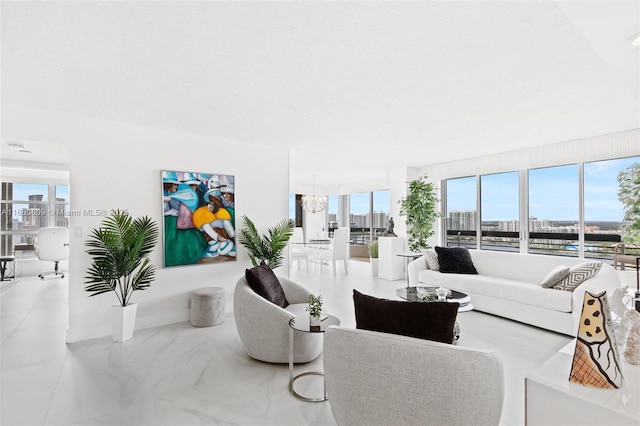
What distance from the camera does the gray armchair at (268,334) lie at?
8.84 feet

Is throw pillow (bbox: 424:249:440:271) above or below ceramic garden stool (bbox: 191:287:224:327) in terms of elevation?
above

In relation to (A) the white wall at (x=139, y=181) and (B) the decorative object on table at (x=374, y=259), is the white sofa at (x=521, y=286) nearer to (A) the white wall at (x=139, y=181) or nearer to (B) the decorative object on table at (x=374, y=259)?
(B) the decorative object on table at (x=374, y=259)

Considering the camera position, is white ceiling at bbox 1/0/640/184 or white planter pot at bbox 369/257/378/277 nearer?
white ceiling at bbox 1/0/640/184

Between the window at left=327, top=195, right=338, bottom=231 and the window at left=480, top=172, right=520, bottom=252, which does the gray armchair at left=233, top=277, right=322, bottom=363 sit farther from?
the window at left=327, top=195, right=338, bottom=231

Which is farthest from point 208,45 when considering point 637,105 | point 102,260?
point 637,105

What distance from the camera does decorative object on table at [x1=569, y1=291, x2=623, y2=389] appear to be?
1.17m

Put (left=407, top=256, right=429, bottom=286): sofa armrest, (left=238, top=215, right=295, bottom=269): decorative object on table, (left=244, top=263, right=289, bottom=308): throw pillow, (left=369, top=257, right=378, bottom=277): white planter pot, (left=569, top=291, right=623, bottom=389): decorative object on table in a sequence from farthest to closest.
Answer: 1. (left=369, top=257, right=378, bottom=277): white planter pot
2. (left=407, top=256, right=429, bottom=286): sofa armrest
3. (left=238, top=215, right=295, bottom=269): decorative object on table
4. (left=244, top=263, right=289, bottom=308): throw pillow
5. (left=569, top=291, right=623, bottom=389): decorative object on table

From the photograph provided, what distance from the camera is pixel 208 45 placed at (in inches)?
84.1

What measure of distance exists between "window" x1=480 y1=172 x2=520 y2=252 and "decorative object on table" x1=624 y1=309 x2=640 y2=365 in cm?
479

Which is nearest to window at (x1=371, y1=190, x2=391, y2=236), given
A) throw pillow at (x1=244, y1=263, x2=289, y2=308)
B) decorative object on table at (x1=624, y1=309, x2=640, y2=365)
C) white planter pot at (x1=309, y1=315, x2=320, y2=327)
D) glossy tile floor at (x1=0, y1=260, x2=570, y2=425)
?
glossy tile floor at (x1=0, y1=260, x2=570, y2=425)

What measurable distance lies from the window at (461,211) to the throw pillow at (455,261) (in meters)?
1.64

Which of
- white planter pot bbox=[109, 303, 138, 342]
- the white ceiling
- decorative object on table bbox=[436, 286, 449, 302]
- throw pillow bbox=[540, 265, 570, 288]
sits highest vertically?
the white ceiling

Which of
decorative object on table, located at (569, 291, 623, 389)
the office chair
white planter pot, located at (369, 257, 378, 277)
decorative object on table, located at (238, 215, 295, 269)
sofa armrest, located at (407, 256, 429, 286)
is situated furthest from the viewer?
white planter pot, located at (369, 257, 378, 277)

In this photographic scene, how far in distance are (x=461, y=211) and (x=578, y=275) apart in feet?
9.94
